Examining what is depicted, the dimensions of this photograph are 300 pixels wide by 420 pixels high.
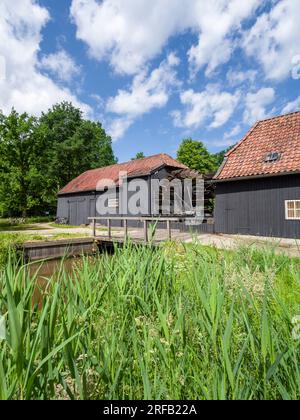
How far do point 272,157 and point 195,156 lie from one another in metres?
31.4

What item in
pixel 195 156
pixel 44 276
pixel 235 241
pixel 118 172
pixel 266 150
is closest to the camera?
pixel 235 241

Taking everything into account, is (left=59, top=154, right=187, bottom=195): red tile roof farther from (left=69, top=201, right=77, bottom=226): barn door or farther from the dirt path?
the dirt path

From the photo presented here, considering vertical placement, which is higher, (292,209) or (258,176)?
(258,176)

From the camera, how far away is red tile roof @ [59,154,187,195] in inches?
851

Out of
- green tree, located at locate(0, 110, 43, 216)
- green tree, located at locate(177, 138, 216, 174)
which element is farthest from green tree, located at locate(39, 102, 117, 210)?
green tree, located at locate(177, 138, 216, 174)

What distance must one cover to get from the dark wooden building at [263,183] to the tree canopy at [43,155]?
79.6ft

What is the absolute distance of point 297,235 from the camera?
12.2m

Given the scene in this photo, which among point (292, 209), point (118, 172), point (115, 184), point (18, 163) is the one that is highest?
point (18, 163)

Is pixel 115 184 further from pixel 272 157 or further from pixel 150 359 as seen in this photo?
pixel 150 359

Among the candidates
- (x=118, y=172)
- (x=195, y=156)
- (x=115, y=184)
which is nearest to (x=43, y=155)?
(x=118, y=172)

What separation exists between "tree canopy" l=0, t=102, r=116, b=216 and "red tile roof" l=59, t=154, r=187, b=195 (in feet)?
22.2

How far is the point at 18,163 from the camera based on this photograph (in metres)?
32.6
